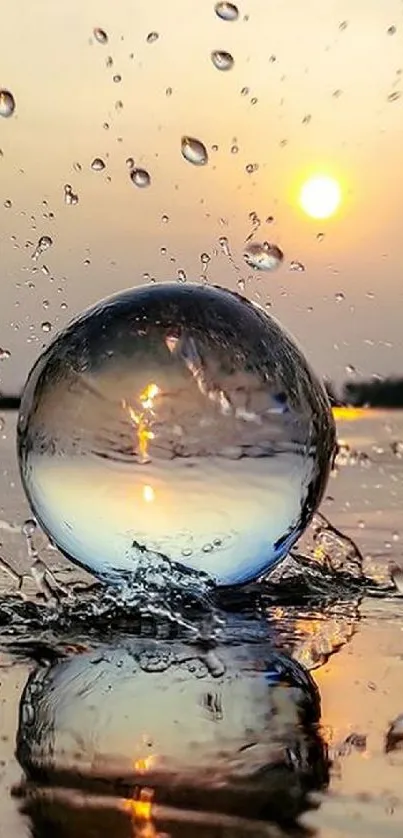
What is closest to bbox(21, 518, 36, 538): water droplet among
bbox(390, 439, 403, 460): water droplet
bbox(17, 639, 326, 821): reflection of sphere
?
bbox(17, 639, 326, 821): reflection of sphere

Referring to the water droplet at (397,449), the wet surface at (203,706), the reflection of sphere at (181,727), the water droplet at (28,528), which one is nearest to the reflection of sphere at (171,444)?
the wet surface at (203,706)

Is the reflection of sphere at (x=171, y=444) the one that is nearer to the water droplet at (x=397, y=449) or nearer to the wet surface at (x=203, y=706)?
the wet surface at (x=203, y=706)

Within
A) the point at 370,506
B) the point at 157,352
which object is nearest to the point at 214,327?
the point at 157,352

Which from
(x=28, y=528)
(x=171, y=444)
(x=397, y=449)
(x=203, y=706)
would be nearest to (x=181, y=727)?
(x=203, y=706)

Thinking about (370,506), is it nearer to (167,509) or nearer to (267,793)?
(167,509)

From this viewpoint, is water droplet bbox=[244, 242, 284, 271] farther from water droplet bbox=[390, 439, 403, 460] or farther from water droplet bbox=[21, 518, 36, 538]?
water droplet bbox=[390, 439, 403, 460]

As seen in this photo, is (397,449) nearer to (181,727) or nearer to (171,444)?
(171,444)
